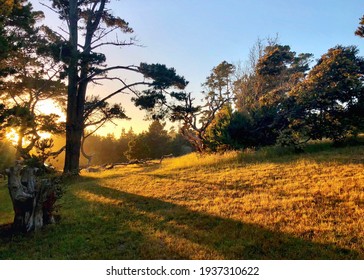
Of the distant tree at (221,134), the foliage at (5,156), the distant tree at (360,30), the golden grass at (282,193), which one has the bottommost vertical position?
the golden grass at (282,193)

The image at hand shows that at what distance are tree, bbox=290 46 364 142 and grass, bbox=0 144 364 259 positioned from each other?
355cm

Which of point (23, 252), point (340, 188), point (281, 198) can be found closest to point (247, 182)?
point (281, 198)

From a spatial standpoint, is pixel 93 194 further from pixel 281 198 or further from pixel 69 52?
pixel 69 52

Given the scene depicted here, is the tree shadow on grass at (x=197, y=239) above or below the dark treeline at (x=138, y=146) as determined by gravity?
below

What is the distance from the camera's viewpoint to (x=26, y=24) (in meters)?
16.4

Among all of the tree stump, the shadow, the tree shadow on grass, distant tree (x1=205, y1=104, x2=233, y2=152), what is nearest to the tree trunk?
distant tree (x1=205, y1=104, x2=233, y2=152)

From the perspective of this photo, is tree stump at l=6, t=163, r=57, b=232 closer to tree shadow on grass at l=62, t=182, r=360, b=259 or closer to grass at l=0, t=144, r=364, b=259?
grass at l=0, t=144, r=364, b=259

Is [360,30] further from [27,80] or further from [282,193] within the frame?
[27,80]

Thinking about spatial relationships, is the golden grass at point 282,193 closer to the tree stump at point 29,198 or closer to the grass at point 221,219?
the grass at point 221,219

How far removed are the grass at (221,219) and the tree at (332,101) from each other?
3.55 m

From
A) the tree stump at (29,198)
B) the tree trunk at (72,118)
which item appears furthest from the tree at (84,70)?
the tree stump at (29,198)

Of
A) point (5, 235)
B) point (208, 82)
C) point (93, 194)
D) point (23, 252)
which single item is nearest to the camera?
point (23, 252)

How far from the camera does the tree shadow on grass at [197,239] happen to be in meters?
4.85
